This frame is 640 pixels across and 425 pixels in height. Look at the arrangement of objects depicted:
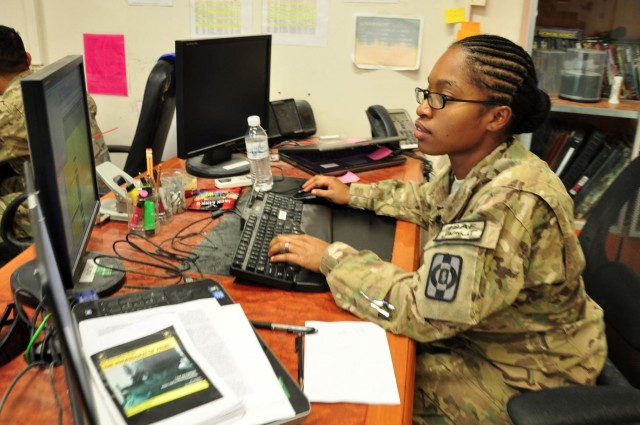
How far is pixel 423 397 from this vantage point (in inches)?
43.9

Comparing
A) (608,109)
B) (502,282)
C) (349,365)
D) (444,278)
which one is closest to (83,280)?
(349,365)

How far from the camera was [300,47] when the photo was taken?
2.44 metres

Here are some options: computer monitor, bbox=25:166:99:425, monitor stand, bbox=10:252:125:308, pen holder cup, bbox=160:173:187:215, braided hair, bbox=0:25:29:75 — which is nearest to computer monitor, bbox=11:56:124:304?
monitor stand, bbox=10:252:125:308

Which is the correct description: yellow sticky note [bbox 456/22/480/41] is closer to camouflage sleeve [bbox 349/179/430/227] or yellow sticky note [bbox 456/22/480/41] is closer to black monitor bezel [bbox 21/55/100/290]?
camouflage sleeve [bbox 349/179/430/227]

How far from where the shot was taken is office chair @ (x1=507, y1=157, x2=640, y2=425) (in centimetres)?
90

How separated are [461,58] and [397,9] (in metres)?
1.26

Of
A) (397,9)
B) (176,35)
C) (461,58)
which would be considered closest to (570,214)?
(461,58)

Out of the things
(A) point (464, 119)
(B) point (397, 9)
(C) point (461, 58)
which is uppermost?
(B) point (397, 9)

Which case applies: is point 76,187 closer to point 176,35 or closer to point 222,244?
point 222,244

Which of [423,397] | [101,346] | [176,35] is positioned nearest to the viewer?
[101,346]

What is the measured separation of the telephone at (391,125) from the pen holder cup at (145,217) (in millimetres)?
1090

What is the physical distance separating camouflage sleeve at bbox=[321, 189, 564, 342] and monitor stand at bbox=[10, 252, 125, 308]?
0.47 metres

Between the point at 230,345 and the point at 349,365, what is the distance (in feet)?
0.64

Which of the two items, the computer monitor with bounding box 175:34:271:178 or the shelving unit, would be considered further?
the shelving unit
